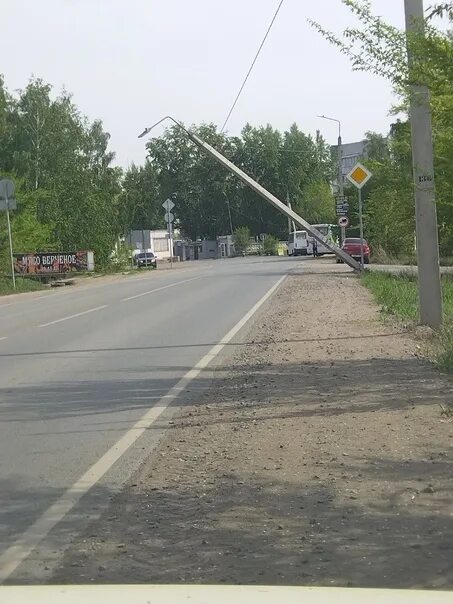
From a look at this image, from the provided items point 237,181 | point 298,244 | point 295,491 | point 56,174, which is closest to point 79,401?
point 295,491

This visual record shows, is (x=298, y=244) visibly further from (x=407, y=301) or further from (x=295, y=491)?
(x=295, y=491)

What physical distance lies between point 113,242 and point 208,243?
60.8 m

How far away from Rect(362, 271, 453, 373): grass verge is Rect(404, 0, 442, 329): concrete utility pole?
1.44 ft

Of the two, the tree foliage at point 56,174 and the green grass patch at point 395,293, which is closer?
the green grass patch at point 395,293

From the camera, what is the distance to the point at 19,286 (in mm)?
36781

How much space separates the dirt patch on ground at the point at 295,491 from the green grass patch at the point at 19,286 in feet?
83.5

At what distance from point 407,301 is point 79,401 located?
430 inches

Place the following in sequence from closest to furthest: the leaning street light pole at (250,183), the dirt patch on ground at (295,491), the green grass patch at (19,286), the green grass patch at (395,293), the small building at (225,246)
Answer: the dirt patch on ground at (295,491) → the green grass patch at (395,293) → the leaning street light pole at (250,183) → the green grass patch at (19,286) → the small building at (225,246)

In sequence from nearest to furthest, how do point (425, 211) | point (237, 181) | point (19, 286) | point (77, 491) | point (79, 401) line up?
point (77, 491), point (79, 401), point (425, 211), point (19, 286), point (237, 181)

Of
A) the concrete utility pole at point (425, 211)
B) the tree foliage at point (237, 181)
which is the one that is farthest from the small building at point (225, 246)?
the concrete utility pole at point (425, 211)

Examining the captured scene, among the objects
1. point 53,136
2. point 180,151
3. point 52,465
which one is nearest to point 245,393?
point 52,465

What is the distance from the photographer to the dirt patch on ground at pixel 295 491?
463 cm

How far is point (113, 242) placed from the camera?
51781mm

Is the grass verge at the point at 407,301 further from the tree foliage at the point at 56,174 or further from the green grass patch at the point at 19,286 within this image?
the tree foliage at the point at 56,174
